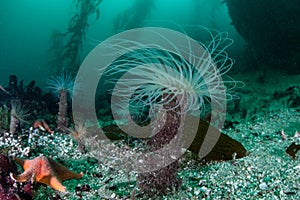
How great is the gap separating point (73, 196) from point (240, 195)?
6.24 feet

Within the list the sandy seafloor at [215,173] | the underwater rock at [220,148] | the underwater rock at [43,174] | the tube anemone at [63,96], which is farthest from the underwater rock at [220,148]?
the tube anemone at [63,96]

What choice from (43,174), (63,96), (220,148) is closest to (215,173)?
(220,148)

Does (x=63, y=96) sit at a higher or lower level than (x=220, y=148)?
higher

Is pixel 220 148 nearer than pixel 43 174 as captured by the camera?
No

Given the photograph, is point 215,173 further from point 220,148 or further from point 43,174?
point 43,174

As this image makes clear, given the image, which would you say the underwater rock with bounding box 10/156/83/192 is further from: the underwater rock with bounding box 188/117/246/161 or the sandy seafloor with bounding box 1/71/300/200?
the underwater rock with bounding box 188/117/246/161

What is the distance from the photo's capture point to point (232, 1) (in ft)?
46.7

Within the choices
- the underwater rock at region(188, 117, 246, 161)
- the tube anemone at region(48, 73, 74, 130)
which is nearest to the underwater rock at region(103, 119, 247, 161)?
the underwater rock at region(188, 117, 246, 161)

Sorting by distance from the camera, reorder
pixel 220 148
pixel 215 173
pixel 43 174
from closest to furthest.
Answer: pixel 43 174
pixel 215 173
pixel 220 148

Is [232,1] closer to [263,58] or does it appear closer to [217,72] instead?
[263,58]

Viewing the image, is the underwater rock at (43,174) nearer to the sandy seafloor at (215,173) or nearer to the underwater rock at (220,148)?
the sandy seafloor at (215,173)

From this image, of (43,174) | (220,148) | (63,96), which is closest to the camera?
(43,174)

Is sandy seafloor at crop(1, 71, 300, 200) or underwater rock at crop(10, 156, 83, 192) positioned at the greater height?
underwater rock at crop(10, 156, 83, 192)

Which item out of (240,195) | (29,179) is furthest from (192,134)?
(29,179)
